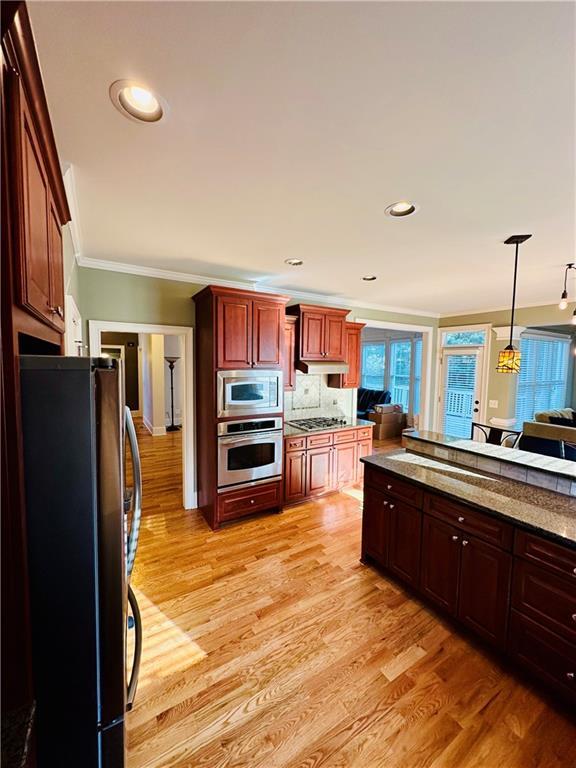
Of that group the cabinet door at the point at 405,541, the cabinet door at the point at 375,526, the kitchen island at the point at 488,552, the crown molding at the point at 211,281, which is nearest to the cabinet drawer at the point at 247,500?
the cabinet door at the point at 375,526

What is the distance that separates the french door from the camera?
19.3 ft

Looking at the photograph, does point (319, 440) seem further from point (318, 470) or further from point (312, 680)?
point (312, 680)

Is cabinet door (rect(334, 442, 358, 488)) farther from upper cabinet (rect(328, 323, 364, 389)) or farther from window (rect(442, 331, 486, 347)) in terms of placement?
window (rect(442, 331, 486, 347))

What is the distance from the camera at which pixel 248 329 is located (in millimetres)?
3289

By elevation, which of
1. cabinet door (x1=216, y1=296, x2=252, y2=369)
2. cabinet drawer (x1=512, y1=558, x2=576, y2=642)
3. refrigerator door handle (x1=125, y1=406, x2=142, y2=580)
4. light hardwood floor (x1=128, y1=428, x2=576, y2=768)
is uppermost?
cabinet door (x1=216, y1=296, x2=252, y2=369)

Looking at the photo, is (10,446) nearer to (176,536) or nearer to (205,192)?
(205,192)

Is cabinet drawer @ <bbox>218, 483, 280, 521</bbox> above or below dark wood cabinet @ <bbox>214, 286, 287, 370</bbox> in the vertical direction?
below

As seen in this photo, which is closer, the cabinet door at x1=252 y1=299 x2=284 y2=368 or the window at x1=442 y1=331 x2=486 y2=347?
the cabinet door at x1=252 y1=299 x2=284 y2=368

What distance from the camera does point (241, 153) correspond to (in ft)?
4.91

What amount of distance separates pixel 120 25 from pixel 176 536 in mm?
3433

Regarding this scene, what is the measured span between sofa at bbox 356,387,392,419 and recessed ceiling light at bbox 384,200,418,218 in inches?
243

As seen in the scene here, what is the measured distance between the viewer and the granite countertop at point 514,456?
7.37 feet

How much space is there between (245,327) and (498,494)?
2514mm

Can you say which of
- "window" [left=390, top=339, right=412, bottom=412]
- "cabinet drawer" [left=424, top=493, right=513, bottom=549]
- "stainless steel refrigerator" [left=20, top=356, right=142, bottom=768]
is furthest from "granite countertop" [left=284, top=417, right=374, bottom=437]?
Answer: "window" [left=390, top=339, right=412, bottom=412]
